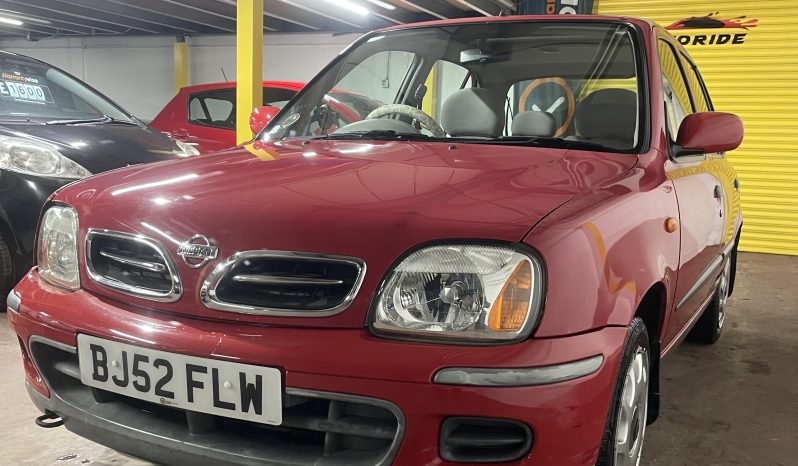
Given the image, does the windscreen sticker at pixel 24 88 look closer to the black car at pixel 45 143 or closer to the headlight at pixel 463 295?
the black car at pixel 45 143

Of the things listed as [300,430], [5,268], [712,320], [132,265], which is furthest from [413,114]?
[5,268]

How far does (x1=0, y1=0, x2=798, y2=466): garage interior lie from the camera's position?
2.08m

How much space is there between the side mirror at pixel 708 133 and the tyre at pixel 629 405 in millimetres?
621

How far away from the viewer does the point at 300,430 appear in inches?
46.2

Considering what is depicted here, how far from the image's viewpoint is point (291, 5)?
8.47 m

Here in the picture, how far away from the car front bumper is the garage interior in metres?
0.70

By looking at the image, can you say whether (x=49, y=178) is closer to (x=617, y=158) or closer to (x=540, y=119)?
(x=540, y=119)

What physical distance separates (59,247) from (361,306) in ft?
2.57

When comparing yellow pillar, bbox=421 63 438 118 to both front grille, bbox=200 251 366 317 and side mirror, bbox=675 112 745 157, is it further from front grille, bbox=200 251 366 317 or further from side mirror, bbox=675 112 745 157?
front grille, bbox=200 251 366 317

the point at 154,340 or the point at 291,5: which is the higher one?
the point at 291,5

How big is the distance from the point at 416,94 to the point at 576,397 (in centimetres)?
189

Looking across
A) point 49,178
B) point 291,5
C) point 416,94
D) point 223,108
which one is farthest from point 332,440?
point 291,5

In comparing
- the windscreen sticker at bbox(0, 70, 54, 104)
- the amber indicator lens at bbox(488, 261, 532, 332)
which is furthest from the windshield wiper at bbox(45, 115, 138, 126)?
the amber indicator lens at bbox(488, 261, 532, 332)

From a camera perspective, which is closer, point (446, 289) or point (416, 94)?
point (446, 289)
